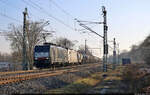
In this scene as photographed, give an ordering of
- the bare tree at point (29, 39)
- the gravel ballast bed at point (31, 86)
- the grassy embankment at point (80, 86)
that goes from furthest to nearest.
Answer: the bare tree at point (29, 39), the gravel ballast bed at point (31, 86), the grassy embankment at point (80, 86)

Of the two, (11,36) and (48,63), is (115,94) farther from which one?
(11,36)

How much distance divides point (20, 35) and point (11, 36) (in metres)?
2.47

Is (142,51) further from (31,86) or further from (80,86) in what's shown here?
(80,86)

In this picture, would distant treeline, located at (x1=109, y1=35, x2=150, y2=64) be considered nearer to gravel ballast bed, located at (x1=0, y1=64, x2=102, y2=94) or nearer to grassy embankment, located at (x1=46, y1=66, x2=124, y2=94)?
grassy embankment, located at (x1=46, y1=66, x2=124, y2=94)

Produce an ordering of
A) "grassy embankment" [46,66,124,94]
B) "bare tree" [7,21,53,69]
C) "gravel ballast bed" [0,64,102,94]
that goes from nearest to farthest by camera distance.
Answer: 1. "grassy embankment" [46,66,124,94]
2. "gravel ballast bed" [0,64,102,94]
3. "bare tree" [7,21,53,69]

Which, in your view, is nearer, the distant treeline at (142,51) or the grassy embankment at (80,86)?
the grassy embankment at (80,86)

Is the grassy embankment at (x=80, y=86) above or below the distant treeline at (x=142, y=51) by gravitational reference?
below

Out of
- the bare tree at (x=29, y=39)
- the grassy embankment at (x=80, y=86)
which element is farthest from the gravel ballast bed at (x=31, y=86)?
the bare tree at (x=29, y=39)

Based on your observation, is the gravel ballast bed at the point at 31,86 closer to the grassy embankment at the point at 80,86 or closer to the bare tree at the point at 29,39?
the grassy embankment at the point at 80,86

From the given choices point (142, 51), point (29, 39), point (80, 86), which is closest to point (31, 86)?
point (80, 86)

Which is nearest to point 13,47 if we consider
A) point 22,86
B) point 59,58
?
point 59,58

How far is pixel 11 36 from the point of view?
194 feet

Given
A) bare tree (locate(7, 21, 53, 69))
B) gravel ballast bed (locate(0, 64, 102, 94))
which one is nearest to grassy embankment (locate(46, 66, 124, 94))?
gravel ballast bed (locate(0, 64, 102, 94))

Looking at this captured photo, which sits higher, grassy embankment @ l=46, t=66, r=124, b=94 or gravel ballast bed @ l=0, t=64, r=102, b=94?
grassy embankment @ l=46, t=66, r=124, b=94
